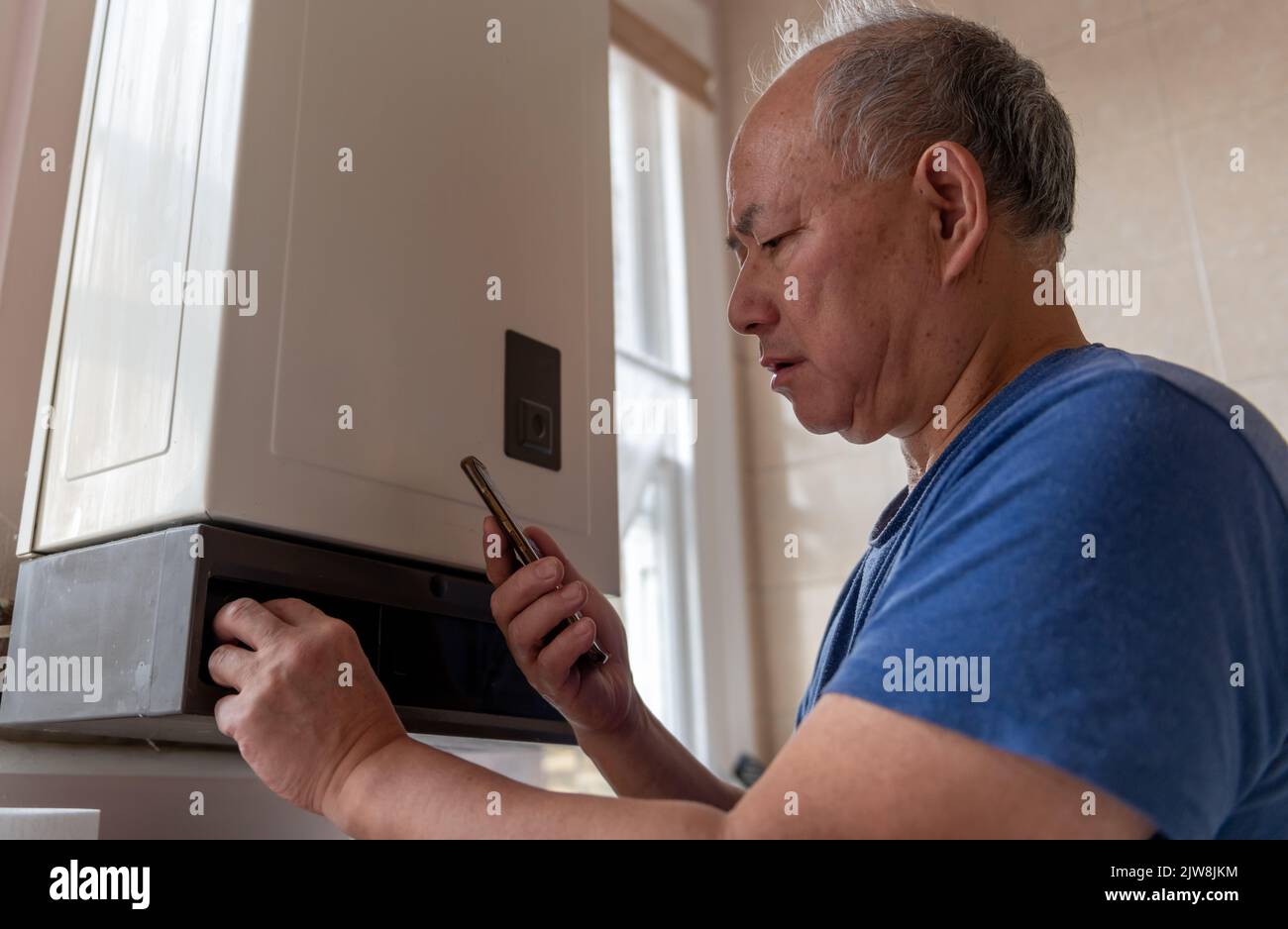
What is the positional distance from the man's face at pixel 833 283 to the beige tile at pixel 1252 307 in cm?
148

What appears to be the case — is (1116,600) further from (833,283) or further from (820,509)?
(820,509)

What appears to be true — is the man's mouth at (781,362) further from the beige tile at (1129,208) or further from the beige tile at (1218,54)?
the beige tile at (1218,54)

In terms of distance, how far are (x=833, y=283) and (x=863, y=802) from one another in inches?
16.6

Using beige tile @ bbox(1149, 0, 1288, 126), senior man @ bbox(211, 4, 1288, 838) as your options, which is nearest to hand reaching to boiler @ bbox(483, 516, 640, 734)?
senior man @ bbox(211, 4, 1288, 838)

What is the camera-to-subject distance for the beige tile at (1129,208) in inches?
85.3

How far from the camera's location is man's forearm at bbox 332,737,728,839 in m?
0.56

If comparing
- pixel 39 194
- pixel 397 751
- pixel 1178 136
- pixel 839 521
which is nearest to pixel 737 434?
pixel 839 521

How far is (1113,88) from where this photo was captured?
2273 mm

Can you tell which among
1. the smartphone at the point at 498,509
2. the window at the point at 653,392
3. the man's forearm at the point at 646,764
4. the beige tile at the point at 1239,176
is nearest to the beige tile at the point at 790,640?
the window at the point at 653,392

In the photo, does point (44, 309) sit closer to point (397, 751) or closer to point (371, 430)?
point (371, 430)

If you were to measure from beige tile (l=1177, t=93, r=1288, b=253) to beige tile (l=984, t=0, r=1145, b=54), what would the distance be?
30 centimetres
